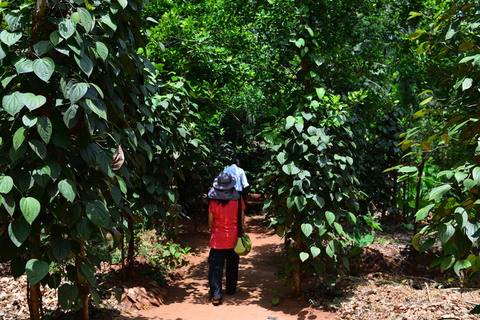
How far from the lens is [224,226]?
17.5 feet

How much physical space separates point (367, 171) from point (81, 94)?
23.2 feet

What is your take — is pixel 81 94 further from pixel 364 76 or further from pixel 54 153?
pixel 364 76

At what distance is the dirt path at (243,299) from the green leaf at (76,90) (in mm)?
2891

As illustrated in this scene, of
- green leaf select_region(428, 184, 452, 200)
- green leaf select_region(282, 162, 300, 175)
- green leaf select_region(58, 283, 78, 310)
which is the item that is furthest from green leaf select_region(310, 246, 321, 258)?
green leaf select_region(58, 283, 78, 310)

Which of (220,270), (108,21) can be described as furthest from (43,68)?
(220,270)

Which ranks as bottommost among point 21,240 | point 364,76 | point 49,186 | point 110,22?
point 21,240

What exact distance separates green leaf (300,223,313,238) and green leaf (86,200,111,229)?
2.53m

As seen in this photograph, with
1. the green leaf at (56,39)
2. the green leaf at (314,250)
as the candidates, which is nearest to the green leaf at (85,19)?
the green leaf at (56,39)

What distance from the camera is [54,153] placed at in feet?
7.20

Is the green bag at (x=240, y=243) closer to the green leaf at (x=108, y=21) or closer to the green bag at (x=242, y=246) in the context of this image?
the green bag at (x=242, y=246)

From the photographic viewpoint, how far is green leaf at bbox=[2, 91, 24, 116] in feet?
6.10

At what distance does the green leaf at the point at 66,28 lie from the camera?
6.47 ft

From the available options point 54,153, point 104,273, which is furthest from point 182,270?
point 54,153

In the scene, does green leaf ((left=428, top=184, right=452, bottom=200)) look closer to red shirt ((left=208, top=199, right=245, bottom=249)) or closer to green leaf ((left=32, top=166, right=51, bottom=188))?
green leaf ((left=32, top=166, right=51, bottom=188))
